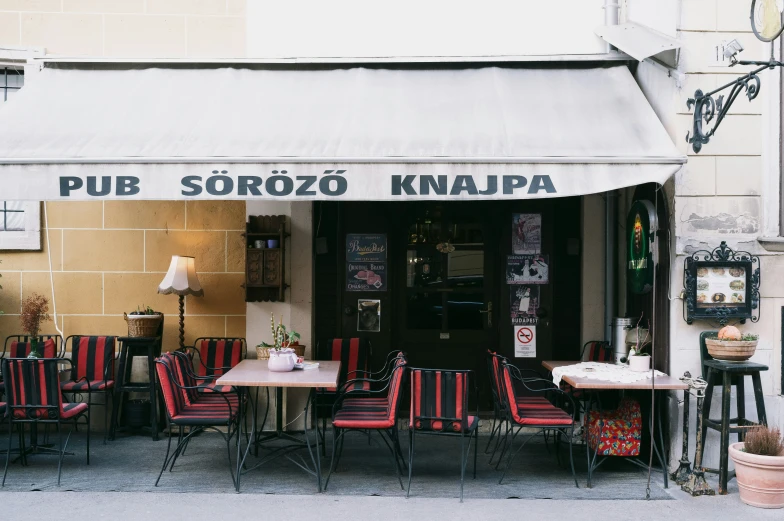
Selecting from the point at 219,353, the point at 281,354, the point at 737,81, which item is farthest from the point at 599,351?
the point at 219,353

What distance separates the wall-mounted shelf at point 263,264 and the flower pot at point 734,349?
410cm

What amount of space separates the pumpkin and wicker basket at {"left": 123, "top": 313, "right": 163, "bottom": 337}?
17.2 ft

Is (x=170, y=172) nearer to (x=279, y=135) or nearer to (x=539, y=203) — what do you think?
(x=279, y=135)

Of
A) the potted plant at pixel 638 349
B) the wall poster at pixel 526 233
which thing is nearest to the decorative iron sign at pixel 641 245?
the potted plant at pixel 638 349

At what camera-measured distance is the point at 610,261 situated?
26.0ft

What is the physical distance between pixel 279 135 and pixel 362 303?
2.65 metres

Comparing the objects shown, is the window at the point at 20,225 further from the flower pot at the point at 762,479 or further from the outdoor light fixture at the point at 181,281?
the flower pot at the point at 762,479

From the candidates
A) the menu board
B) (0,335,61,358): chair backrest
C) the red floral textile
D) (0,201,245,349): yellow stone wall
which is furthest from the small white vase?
the menu board

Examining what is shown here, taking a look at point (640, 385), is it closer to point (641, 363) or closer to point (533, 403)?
point (641, 363)

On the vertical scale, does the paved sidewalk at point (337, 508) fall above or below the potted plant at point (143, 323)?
below

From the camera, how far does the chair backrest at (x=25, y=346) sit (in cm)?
773

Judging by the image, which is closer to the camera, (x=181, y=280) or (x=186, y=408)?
(x=186, y=408)

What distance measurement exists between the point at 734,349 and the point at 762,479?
98cm

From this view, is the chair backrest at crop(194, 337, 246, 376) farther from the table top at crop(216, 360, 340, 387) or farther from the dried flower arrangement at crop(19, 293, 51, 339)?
the dried flower arrangement at crop(19, 293, 51, 339)
